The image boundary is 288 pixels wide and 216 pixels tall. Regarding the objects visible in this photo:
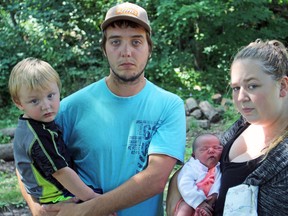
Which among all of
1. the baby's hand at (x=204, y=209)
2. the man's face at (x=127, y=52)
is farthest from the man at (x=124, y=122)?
the baby's hand at (x=204, y=209)

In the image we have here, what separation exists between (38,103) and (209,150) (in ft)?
3.19

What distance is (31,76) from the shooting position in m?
2.40

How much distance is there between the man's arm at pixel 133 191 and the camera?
7.79 ft

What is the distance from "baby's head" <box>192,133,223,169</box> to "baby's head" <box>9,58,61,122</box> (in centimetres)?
83

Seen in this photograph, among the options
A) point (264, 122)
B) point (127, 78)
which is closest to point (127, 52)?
point (127, 78)

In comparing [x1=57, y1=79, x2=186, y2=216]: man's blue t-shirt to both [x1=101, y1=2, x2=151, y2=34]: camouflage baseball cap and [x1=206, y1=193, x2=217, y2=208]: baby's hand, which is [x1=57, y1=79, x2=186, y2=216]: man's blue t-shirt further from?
[x1=101, y1=2, x2=151, y2=34]: camouflage baseball cap

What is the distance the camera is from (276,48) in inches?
88.4

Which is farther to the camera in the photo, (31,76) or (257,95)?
(31,76)

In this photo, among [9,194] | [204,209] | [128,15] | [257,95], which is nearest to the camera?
[257,95]

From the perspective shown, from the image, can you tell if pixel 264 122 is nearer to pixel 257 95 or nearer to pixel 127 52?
pixel 257 95

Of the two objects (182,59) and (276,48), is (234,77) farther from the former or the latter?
(182,59)

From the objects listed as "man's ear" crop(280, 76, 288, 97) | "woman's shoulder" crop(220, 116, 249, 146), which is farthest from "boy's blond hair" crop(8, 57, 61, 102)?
"man's ear" crop(280, 76, 288, 97)

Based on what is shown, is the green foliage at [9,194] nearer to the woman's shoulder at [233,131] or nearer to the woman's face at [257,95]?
the woman's shoulder at [233,131]

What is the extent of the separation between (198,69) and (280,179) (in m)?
10.3
